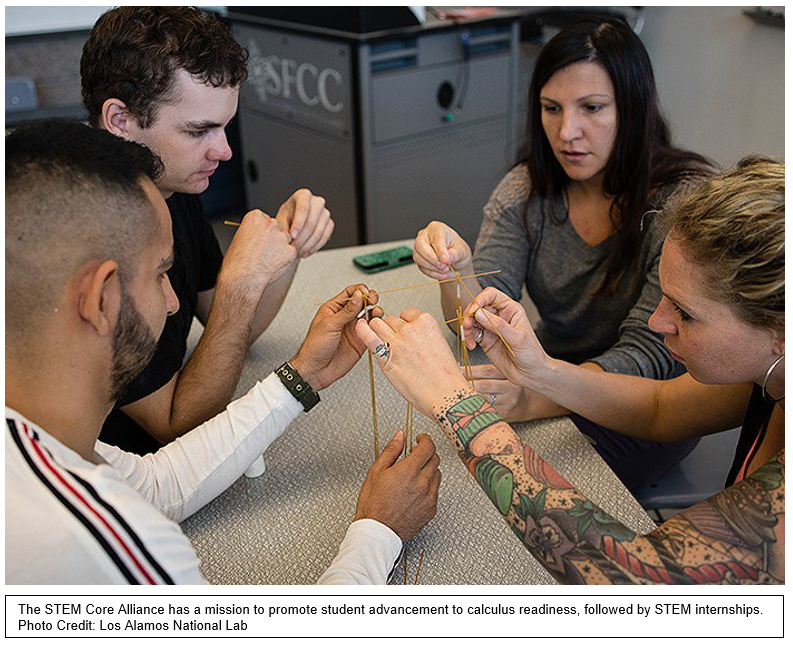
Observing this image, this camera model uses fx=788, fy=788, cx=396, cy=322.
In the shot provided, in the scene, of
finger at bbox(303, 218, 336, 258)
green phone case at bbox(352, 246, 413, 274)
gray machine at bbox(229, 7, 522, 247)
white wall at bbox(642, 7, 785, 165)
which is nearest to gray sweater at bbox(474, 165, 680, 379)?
green phone case at bbox(352, 246, 413, 274)

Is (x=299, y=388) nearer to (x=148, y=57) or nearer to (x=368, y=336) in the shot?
(x=368, y=336)

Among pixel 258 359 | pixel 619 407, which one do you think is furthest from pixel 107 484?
pixel 619 407

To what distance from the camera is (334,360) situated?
1276 mm

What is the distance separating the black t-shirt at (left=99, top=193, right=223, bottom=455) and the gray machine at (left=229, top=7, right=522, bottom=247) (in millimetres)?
1274

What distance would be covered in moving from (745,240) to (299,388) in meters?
0.66

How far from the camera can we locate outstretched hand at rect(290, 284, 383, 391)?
1.25m

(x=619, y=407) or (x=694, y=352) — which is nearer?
(x=694, y=352)

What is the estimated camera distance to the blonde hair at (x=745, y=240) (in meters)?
0.91

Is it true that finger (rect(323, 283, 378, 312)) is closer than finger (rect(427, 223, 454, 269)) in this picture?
Yes

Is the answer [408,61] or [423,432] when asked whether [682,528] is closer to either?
[423,432]

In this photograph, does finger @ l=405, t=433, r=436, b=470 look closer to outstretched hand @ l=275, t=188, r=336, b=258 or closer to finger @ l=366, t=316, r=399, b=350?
finger @ l=366, t=316, r=399, b=350

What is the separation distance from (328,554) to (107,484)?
14.0 inches

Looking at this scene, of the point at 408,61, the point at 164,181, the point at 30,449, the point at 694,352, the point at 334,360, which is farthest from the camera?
the point at 408,61

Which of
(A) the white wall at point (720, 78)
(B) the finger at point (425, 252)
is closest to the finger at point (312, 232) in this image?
(B) the finger at point (425, 252)
